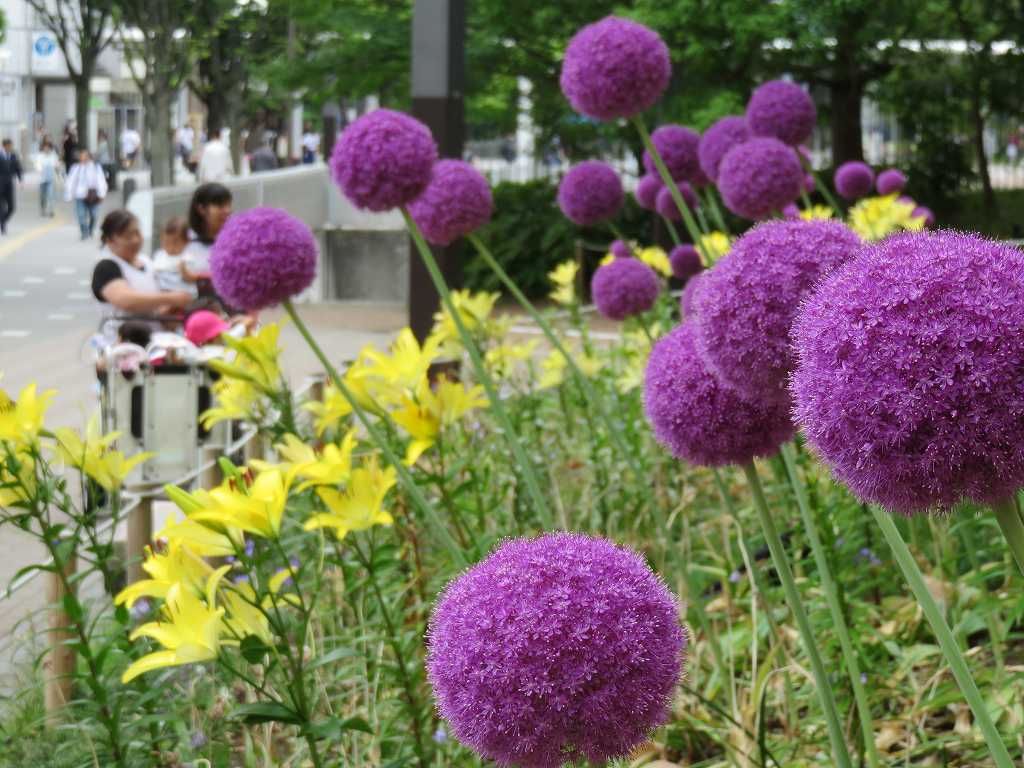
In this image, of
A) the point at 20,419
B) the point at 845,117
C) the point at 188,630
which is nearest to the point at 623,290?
the point at 20,419

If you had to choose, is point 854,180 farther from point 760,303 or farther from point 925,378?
point 925,378

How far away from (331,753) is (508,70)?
11.6 meters

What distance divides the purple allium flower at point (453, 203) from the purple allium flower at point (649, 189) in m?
1.39

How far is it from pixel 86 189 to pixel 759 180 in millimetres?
21977

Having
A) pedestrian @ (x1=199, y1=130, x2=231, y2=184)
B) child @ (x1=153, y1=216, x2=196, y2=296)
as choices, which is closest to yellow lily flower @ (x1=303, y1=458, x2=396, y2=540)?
child @ (x1=153, y1=216, x2=196, y2=296)

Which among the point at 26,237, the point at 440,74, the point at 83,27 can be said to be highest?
the point at 83,27

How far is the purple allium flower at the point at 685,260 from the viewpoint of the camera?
4.02 m

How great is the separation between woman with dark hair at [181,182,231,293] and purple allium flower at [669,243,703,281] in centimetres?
335

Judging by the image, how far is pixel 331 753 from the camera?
Result: 2.92 metres

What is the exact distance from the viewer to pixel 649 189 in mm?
4555

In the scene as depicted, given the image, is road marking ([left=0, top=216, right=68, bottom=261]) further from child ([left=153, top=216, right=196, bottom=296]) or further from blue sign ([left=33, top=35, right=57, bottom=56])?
blue sign ([left=33, top=35, right=57, bottom=56])

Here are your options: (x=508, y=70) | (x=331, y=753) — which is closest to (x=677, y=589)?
(x=331, y=753)

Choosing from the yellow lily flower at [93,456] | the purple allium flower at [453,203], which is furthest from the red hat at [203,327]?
the yellow lily flower at [93,456]

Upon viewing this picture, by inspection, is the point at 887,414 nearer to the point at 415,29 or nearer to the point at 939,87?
the point at 415,29
